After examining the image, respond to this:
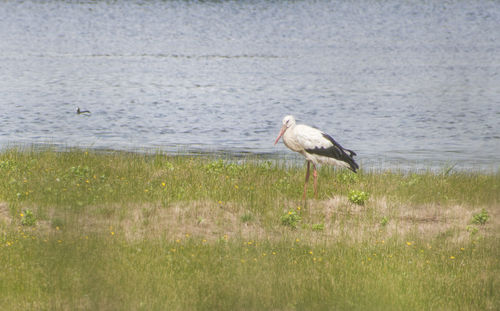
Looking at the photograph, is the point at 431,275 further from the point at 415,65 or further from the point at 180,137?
the point at 415,65

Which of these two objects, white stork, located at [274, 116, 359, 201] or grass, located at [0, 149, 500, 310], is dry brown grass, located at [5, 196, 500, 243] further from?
white stork, located at [274, 116, 359, 201]

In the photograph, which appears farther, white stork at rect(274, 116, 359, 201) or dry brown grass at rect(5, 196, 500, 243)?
white stork at rect(274, 116, 359, 201)

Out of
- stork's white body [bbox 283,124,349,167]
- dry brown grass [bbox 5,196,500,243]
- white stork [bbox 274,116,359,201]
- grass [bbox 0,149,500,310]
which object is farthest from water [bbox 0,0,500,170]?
stork's white body [bbox 283,124,349,167]

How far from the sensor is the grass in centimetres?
717

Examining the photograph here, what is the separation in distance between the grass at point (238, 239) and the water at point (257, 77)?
165 centimetres

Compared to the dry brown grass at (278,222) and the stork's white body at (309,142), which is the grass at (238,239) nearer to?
the dry brown grass at (278,222)

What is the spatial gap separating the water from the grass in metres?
1.65

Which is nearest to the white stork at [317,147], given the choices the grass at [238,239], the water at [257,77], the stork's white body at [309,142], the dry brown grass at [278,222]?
the stork's white body at [309,142]

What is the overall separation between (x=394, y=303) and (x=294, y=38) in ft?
189

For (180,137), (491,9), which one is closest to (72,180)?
(180,137)

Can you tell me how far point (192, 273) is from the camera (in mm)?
8258

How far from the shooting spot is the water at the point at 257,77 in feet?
70.0

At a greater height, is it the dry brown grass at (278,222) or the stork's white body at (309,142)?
the stork's white body at (309,142)

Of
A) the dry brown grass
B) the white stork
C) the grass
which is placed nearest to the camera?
the grass
